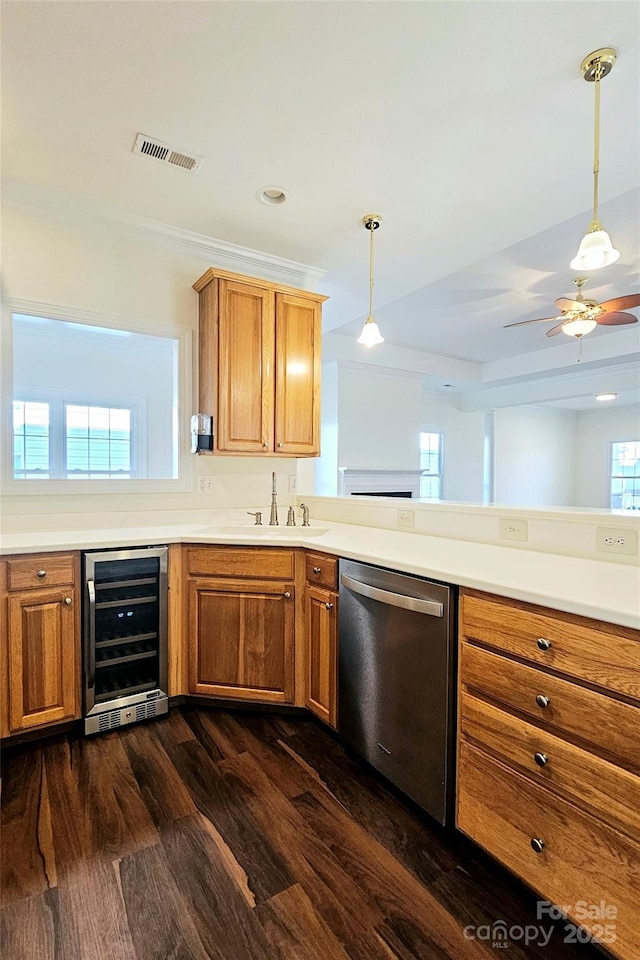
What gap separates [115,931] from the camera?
49.4 inches

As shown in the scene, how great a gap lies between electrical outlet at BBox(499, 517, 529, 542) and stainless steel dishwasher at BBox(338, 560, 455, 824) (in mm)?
656

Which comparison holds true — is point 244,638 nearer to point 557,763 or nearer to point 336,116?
point 557,763

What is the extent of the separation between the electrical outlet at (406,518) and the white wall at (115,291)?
1012 millimetres

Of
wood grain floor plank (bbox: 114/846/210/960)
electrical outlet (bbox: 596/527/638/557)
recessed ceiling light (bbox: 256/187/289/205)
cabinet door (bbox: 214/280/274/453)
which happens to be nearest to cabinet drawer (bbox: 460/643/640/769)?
electrical outlet (bbox: 596/527/638/557)

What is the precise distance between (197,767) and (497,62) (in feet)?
9.66

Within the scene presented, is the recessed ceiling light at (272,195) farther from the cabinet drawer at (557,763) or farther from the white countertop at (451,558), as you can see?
the cabinet drawer at (557,763)

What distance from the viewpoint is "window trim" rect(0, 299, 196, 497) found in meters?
2.41

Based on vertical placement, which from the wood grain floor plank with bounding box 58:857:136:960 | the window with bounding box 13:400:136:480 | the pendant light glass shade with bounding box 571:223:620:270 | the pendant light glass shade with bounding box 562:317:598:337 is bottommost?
the wood grain floor plank with bounding box 58:857:136:960

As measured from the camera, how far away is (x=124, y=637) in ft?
7.57

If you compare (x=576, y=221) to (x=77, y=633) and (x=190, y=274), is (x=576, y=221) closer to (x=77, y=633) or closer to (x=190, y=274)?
(x=190, y=274)

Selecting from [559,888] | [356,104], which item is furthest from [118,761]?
[356,104]

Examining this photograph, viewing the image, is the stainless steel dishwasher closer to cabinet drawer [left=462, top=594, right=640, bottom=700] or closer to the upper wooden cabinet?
cabinet drawer [left=462, top=594, right=640, bottom=700]

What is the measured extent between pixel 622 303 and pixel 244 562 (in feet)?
10.8

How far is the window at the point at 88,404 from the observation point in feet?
15.8
